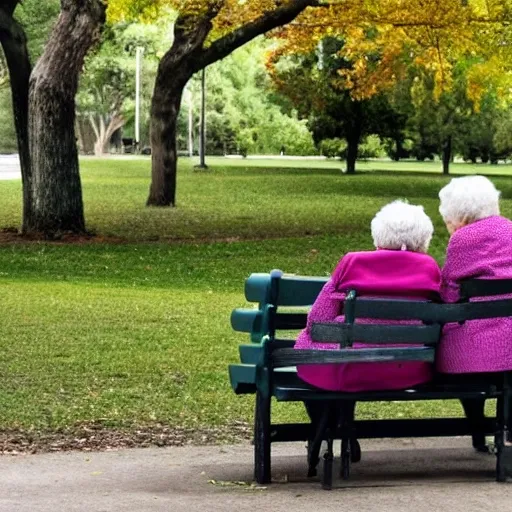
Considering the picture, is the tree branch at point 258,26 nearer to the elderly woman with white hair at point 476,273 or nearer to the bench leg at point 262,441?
the elderly woman with white hair at point 476,273

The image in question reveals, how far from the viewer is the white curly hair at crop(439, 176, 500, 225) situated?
691 cm

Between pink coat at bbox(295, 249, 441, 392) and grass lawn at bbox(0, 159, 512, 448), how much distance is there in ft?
7.68

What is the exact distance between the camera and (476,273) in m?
6.84

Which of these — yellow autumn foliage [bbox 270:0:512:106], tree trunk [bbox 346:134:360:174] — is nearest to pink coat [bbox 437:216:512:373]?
yellow autumn foliage [bbox 270:0:512:106]

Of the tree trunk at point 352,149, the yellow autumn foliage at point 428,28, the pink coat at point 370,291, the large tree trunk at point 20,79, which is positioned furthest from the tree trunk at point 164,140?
the tree trunk at point 352,149

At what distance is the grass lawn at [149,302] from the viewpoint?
963cm

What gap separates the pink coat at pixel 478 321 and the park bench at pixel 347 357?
0.08 meters

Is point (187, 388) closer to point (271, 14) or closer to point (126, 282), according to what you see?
point (126, 282)

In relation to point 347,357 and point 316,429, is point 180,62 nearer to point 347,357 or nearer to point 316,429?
point 316,429

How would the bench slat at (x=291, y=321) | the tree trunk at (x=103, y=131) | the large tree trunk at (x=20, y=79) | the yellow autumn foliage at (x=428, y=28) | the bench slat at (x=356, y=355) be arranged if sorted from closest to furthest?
the bench slat at (x=356, y=355) < the bench slat at (x=291, y=321) < the large tree trunk at (x=20, y=79) < the yellow autumn foliage at (x=428, y=28) < the tree trunk at (x=103, y=131)

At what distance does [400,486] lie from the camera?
665 centimetres

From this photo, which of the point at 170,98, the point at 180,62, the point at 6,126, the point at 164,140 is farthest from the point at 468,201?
the point at 6,126

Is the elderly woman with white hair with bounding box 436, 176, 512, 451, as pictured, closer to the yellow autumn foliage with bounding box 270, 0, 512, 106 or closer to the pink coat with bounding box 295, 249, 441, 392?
Result: the pink coat with bounding box 295, 249, 441, 392

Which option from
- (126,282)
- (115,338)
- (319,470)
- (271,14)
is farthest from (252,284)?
(271,14)
